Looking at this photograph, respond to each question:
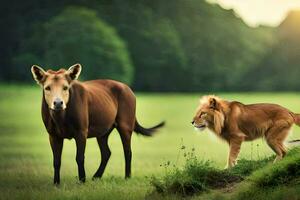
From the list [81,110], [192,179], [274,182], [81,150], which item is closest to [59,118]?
[81,110]

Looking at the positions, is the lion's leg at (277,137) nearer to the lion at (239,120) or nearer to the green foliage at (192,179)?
the lion at (239,120)

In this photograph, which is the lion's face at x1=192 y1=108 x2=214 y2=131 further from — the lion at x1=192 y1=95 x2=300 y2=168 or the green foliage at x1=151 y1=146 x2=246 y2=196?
the green foliage at x1=151 y1=146 x2=246 y2=196

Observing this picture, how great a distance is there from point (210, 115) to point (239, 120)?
412 mm

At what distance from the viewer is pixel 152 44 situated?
219ft

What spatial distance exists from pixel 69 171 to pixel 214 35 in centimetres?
6459

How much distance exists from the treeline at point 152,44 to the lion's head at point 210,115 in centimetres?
4318

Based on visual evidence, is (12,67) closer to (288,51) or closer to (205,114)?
(288,51)

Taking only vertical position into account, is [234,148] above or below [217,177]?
above

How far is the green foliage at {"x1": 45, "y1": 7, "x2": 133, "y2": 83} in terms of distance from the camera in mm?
57125

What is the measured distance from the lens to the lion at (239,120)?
9945 millimetres

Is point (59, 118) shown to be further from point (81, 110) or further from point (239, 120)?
point (239, 120)

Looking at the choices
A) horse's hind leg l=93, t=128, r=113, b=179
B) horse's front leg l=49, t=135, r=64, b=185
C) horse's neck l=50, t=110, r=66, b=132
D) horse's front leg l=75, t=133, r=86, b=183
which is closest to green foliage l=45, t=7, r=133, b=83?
horse's hind leg l=93, t=128, r=113, b=179

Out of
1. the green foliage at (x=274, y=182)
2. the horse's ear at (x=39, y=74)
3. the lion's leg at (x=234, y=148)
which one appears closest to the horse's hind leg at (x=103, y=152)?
the horse's ear at (x=39, y=74)

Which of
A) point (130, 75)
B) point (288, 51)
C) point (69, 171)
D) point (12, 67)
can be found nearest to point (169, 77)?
point (130, 75)
